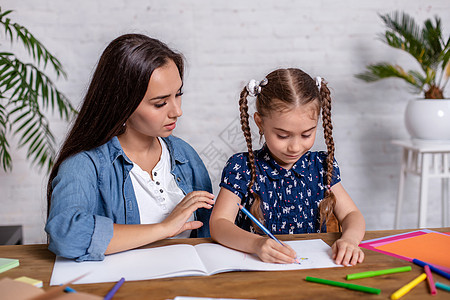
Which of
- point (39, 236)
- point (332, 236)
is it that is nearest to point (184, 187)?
point (332, 236)

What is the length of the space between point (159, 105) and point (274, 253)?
0.53 metres

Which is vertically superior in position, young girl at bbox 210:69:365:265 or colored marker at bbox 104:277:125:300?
young girl at bbox 210:69:365:265

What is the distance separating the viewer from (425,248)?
103 centimetres

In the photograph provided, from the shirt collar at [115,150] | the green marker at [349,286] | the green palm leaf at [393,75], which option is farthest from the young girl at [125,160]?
the green palm leaf at [393,75]

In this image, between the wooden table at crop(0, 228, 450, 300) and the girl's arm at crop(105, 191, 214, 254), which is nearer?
the wooden table at crop(0, 228, 450, 300)

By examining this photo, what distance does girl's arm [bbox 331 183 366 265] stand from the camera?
949 millimetres

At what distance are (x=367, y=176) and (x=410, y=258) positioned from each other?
195 centimetres

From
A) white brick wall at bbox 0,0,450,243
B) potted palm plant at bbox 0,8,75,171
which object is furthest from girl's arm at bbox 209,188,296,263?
white brick wall at bbox 0,0,450,243

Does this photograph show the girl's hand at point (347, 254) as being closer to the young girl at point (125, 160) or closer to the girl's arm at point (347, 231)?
the girl's arm at point (347, 231)

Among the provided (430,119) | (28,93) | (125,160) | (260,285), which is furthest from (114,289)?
(430,119)

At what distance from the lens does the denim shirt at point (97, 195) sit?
978mm

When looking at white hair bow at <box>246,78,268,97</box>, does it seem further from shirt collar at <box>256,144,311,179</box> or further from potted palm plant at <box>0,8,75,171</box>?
potted palm plant at <box>0,8,75,171</box>

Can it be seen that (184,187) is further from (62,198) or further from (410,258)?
(410,258)

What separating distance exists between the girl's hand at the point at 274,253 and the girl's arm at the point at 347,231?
0.32 ft
